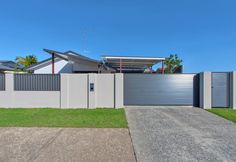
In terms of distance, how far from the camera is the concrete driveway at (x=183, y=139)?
3.23 metres

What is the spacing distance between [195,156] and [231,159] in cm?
74

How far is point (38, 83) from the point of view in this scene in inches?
317

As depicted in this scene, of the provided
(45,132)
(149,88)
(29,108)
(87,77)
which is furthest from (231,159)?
(29,108)

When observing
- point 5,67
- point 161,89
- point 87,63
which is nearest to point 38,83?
point 87,63

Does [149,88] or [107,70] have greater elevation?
[107,70]

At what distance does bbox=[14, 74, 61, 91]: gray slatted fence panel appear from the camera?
801 centimetres

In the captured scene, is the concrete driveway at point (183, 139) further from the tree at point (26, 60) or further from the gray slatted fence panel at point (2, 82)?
the tree at point (26, 60)

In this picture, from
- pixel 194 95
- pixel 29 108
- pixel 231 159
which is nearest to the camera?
pixel 231 159

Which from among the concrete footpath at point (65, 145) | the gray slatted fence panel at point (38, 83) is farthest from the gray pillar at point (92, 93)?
the concrete footpath at point (65, 145)

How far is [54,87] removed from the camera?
806 cm

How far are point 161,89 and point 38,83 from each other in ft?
24.0

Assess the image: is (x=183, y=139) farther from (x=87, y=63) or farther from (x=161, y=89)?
(x=87, y=63)

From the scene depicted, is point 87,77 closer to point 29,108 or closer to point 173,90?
point 29,108

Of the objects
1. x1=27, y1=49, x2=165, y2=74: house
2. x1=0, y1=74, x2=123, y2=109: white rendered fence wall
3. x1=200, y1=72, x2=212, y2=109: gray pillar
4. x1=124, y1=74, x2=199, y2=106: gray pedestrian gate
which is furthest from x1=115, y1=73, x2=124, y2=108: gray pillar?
x1=200, y1=72, x2=212, y2=109: gray pillar
